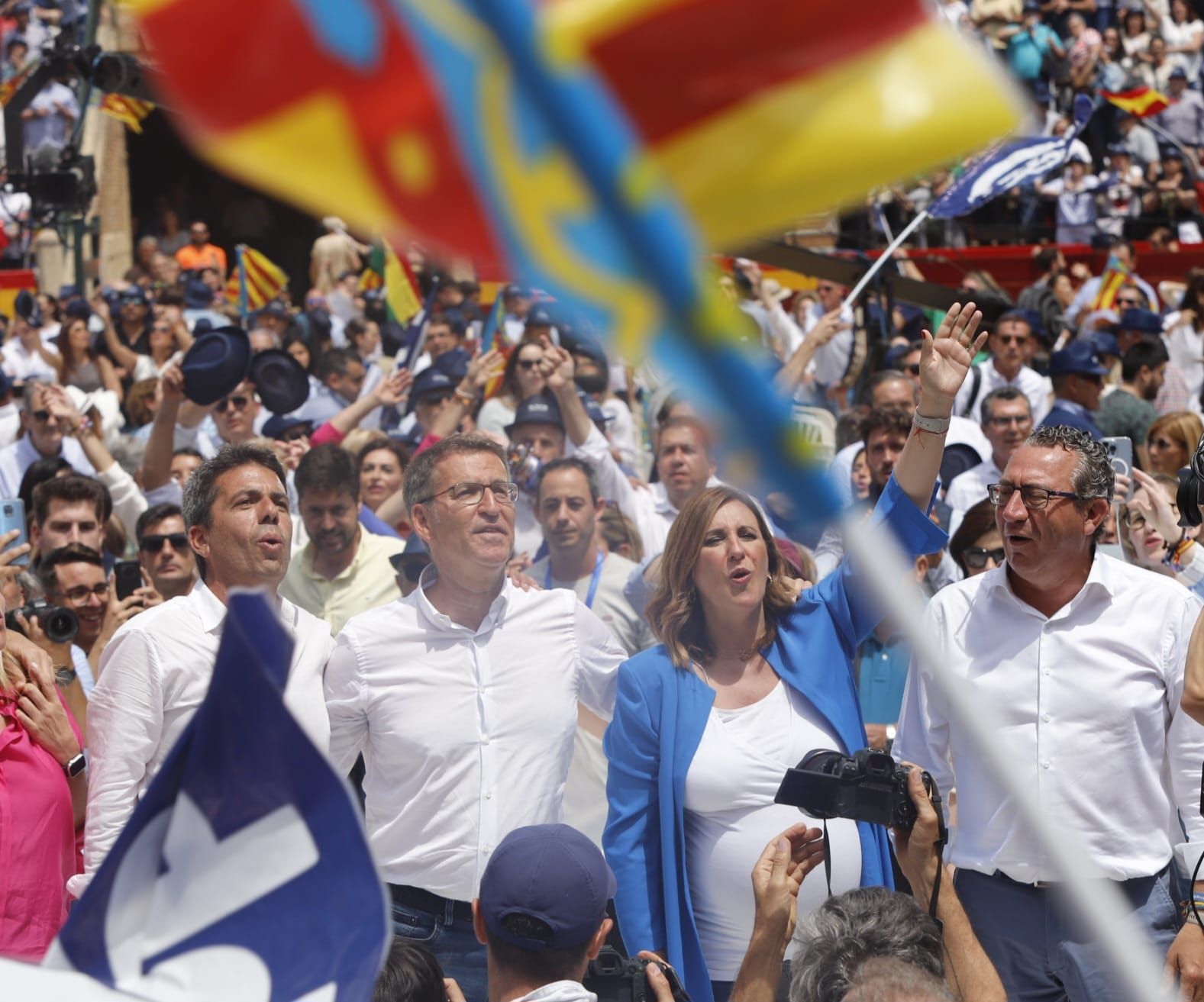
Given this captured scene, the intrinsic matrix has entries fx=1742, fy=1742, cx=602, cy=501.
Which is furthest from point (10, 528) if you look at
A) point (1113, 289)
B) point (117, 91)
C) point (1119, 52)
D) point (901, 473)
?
point (1119, 52)

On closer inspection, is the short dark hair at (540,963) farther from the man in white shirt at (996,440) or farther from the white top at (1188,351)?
the white top at (1188,351)

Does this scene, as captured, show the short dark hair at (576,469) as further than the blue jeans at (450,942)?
Yes

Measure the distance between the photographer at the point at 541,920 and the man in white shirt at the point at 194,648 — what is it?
32.0 inches

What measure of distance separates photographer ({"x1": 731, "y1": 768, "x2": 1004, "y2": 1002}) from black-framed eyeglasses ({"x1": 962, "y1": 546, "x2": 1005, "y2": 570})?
64.9 inches

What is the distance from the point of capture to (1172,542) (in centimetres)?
495

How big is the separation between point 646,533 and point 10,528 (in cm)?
229

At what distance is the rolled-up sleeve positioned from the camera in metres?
Answer: 3.87

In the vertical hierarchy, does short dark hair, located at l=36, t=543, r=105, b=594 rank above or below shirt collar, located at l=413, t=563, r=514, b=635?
above

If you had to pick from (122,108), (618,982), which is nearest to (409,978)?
(618,982)

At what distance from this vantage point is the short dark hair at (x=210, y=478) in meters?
3.86

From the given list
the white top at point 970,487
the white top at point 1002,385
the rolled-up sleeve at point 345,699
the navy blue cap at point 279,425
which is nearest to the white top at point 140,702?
the rolled-up sleeve at point 345,699

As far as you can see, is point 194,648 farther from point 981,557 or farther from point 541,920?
point 981,557

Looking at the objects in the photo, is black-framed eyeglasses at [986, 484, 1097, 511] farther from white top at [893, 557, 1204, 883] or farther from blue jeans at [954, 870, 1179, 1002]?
blue jeans at [954, 870, 1179, 1002]

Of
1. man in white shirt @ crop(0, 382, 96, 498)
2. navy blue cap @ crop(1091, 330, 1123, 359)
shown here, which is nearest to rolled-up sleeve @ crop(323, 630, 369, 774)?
man in white shirt @ crop(0, 382, 96, 498)
